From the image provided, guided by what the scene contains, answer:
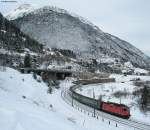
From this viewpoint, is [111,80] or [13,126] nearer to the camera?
[13,126]

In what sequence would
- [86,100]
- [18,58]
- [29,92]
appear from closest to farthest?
[29,92] → [86,100] → [18,58]

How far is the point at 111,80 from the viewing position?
134m

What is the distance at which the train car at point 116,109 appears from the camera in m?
47.5

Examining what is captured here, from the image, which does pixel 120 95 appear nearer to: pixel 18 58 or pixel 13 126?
pixel 13 126

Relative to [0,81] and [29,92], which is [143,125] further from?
[0,81]

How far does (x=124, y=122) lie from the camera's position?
4338cm

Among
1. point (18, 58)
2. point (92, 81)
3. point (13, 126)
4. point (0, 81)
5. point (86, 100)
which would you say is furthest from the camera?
point (18, 58)

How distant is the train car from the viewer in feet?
156

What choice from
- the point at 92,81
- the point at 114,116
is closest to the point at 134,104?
the point at 114,116

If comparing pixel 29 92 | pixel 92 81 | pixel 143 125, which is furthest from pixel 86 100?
pixel 92 81

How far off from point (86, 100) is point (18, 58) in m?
113

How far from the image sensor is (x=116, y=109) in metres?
50.2

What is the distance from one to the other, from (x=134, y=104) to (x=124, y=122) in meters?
22.1

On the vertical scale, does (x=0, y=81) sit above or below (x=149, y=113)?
above
